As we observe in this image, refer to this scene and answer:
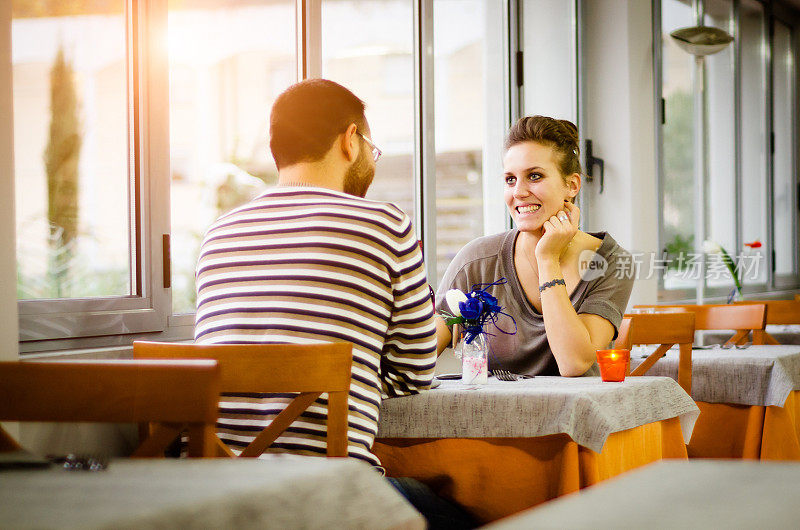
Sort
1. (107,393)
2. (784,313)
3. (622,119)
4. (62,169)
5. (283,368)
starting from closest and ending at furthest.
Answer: (107,393) → (283,368) → (62,169) → (784,313) → (622,119)

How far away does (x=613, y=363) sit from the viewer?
1.79 meters

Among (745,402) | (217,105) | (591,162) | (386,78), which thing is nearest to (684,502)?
(217,105)

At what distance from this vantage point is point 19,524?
48cm

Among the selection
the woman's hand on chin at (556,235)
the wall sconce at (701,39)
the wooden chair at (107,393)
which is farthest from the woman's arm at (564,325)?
the wall sconce at (701,39)

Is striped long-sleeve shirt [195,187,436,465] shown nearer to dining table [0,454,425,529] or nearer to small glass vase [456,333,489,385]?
small glass vase [456,333,489,385]

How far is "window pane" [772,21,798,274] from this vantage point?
7086 mm

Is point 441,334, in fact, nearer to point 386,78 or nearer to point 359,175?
point 359,175

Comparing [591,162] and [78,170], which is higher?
[591,162]

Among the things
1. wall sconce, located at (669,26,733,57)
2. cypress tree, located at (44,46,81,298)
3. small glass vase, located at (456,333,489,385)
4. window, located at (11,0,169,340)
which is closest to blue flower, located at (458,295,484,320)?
small glass vase, located at (456,333,489,385)

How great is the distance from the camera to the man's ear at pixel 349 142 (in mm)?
1729

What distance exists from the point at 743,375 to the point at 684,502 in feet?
7.80

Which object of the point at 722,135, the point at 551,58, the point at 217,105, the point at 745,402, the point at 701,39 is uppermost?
the point at 701,39

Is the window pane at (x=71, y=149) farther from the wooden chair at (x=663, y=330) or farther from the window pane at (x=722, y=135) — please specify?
the window pane at (x=722, y=135)

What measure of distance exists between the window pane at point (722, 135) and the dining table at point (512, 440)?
4.90m
